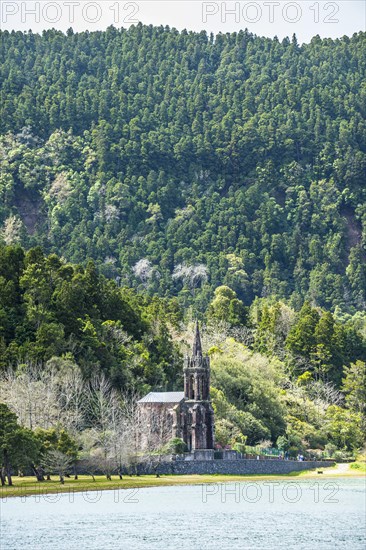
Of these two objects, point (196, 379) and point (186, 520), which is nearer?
point (186, 520)

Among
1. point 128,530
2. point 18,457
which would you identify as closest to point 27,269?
point 18,457

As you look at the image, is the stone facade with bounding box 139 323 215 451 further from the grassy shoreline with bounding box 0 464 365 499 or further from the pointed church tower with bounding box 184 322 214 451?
the grassy shoreline with bounding box 0 464 365 499

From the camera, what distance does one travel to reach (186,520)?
9638 centimetres

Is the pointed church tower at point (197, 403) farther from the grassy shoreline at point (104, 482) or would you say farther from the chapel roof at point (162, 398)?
the grassy shoreline at point (104, 482)

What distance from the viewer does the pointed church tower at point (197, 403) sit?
14288 centimetres

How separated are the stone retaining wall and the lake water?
396 inches

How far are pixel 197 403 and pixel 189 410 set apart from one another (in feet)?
3.70

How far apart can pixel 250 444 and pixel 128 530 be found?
66004mm

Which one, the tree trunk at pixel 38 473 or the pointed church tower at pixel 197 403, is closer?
the tree trunk at pixel 38 473

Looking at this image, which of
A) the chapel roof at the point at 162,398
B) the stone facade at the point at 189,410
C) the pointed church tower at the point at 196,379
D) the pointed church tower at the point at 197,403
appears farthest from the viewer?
the pointed church tower at the point at 196,379

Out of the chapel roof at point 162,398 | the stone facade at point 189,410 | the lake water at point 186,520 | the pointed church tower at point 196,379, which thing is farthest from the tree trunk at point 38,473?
the pointed church tower at point 196,379

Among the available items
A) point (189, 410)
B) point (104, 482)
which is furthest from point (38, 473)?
point (189, 410)

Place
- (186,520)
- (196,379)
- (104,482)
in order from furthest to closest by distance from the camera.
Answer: (196,379), (104,482), (186,520)

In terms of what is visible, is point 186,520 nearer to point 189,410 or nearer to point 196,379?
point 189,410
